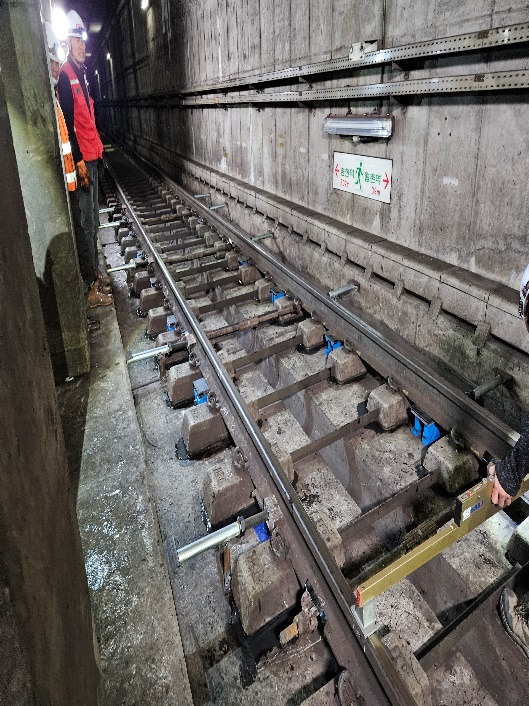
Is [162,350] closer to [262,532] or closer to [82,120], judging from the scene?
[262,532]

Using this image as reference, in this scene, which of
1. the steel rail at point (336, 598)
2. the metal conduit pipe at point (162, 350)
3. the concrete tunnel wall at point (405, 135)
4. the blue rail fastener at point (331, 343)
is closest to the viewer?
the steel rail at point (336, 598)

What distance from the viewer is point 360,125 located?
438 centimetres

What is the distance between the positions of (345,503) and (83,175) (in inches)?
219

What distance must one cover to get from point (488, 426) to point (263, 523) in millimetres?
1504

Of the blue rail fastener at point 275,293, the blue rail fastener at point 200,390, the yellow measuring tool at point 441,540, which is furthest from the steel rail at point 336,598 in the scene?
the blue rail fastener at point 275,293

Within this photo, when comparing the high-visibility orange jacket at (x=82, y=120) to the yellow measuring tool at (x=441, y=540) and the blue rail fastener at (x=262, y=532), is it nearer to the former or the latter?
the blue rail fastener at (x=262, y=532)

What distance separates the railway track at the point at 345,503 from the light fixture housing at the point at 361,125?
Answer: 147 centimetres

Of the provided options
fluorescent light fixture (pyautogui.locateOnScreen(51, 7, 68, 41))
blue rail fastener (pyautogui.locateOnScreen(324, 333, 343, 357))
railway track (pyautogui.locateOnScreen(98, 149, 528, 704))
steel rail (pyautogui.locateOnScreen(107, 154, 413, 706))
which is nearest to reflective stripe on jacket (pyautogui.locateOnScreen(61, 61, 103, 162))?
fluorescent light fixture (pyautogui.locateOnScreen(51, 7, 68, 41))

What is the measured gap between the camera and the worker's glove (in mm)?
6172

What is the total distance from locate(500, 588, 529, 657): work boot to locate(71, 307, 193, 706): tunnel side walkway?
1.52 meters

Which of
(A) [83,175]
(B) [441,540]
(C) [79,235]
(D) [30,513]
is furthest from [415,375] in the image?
(A) [83,175]

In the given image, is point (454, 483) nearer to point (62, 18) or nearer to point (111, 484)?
point (111, 484)

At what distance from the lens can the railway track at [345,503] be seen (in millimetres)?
2039

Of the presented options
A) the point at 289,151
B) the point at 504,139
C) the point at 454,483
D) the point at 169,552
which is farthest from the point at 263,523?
the point at 289,151
